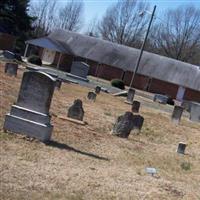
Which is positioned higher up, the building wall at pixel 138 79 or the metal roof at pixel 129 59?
the metal roof at pixel 129 59

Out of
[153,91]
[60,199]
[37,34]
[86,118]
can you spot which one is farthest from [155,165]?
[37,34]

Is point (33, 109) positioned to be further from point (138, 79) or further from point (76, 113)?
point (138, 79)

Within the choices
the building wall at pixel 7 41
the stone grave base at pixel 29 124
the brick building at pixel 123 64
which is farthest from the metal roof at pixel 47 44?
the stone grave base at pixel 29 124

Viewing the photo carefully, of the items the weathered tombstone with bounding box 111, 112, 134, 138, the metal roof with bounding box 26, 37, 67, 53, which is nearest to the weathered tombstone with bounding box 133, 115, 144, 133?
the weathered tombstone with bounding box 111, 112, 134, 138

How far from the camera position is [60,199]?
7.51m

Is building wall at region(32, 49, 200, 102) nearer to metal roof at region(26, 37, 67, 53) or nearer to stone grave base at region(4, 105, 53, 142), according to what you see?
metal roof at region(26, 37, 67, 53)

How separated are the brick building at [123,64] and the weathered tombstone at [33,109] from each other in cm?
4968

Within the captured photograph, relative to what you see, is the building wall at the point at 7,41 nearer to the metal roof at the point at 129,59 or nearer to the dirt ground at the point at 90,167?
the metal roof at the point at 129,59

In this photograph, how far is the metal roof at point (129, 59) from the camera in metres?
61.1

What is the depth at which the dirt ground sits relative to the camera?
8008mm

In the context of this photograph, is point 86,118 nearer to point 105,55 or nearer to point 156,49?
point 105,55

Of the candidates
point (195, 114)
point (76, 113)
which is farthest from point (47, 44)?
point (76, 113)

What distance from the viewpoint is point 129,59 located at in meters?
63.8

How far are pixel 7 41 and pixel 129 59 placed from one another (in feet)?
50.1
